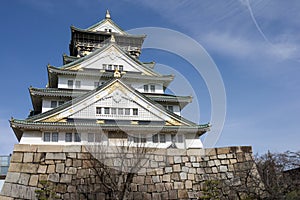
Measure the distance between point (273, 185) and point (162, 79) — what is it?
631 inches

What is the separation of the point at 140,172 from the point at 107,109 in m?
8.60

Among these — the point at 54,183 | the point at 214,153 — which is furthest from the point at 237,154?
the point at 54,183

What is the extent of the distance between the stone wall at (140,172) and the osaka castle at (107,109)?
365 cm

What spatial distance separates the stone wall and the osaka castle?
365cm

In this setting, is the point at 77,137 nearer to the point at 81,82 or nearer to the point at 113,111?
the point at 113,111

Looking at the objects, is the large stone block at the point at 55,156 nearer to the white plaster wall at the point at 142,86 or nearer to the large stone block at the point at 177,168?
the large stone block at the point at 177,168

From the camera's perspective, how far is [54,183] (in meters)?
11.3

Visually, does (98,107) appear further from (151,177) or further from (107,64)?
(151,177)

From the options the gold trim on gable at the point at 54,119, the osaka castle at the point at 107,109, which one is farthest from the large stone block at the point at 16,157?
the gold trim on gable at the point at 54,119

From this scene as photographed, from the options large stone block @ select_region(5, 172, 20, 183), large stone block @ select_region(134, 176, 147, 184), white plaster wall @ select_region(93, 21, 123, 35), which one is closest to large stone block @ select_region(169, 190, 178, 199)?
large stone block @ select_region(134, 176, 147, 184)

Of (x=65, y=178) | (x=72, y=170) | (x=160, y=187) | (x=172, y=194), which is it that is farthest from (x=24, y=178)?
(x=172, y=194)

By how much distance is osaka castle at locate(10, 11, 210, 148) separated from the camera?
720 inches

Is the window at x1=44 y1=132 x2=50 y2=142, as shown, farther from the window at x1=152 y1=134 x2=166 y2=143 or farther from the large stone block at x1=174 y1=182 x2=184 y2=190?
the large stone block at x1=174 y1=182 x2=184 y2=190

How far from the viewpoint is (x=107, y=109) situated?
20250 millimetres
